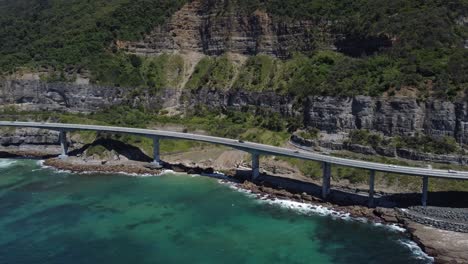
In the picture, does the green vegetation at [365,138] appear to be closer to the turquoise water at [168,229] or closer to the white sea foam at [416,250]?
the turquoise water at [168,229]

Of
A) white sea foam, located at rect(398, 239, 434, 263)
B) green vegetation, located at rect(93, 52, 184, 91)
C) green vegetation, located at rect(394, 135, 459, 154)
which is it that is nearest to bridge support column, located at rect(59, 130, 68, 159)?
green vegetation, located at rect(93, 52, 184, 91)

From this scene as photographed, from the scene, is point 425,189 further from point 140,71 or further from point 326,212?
point 140,71

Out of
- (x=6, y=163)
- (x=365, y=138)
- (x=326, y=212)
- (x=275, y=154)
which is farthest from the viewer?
(x=6, y=163)

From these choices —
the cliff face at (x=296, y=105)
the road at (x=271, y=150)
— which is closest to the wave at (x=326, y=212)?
the road at (x=271, y=150)

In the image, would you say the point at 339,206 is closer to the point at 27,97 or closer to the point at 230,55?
the point at 230,55

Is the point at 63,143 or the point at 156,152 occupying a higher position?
the point at 63,143

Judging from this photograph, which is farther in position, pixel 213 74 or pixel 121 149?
pixel 213 74

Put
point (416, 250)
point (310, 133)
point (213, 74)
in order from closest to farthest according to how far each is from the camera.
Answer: point (416, 250)
point (310, 133)
point (213, 74)

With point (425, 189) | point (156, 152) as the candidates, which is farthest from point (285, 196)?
point (156, 152)
